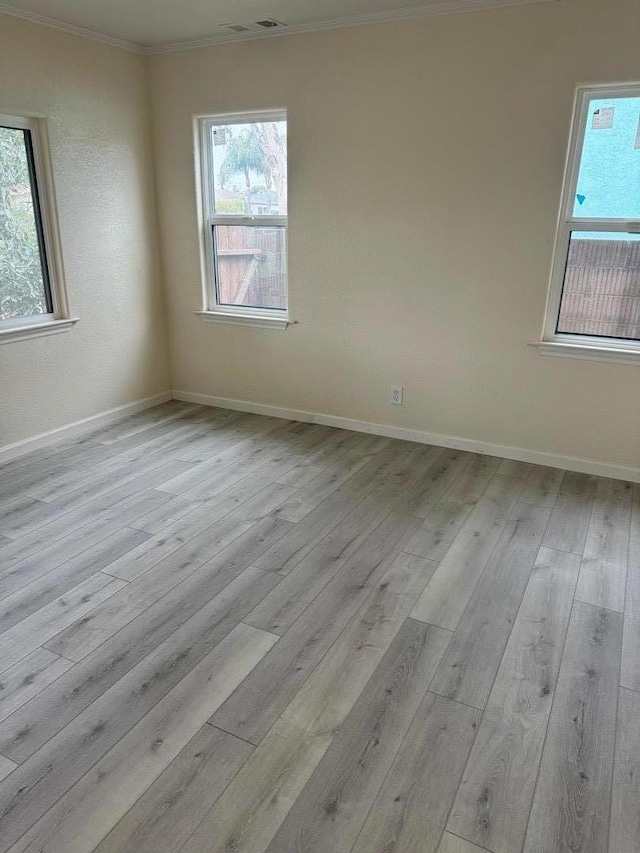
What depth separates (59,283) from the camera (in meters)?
3.96

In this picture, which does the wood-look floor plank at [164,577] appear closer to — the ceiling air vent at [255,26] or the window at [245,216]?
the window at [245,216]

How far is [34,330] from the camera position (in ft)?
12.5

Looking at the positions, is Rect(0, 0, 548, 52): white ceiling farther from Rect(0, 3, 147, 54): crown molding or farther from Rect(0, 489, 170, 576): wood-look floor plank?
Rect(0, 489, 170, 576): wood-look floor plank

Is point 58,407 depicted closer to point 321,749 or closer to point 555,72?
point 321,749

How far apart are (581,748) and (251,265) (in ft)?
12.1

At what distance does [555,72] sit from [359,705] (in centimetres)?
322

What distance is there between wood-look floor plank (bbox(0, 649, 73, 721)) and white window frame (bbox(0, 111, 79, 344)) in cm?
224

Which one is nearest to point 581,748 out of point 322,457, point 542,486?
point 542,486

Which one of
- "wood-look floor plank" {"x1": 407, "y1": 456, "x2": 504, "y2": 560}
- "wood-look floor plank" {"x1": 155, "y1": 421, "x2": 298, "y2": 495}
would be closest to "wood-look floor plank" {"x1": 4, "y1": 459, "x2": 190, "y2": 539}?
"wood-look floor plank" {"x1": 155, "y1": 421, "x2": 298, "y2": 495}

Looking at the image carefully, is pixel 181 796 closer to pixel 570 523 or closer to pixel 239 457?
pixel 570 523

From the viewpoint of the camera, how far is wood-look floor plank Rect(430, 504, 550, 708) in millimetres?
2004

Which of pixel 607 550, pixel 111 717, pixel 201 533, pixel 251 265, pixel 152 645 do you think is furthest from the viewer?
pixel 251 265

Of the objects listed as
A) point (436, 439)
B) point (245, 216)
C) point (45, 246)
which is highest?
point (245, 216)

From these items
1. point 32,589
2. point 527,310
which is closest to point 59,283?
point 32,589
